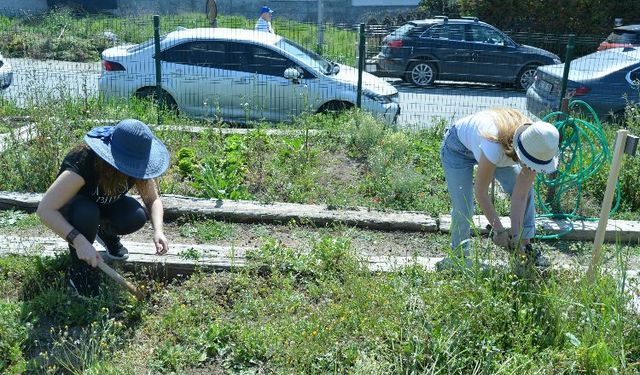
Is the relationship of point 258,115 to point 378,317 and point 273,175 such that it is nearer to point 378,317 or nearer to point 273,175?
point 273,175

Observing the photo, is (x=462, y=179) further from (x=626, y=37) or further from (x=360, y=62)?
(x=626, y=37)

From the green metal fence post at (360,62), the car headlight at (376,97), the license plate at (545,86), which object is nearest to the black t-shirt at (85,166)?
the green metal fence post at (360,62)

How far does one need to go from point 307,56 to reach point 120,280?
6399 mm

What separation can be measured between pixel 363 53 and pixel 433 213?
154 inches

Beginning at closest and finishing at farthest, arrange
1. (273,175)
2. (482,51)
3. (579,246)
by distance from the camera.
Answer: (579,246) → (273,175) → (482,51)

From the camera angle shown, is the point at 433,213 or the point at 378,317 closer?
the point at 378,317

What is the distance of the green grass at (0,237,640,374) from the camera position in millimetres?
3336

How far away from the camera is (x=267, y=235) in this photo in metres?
5.25

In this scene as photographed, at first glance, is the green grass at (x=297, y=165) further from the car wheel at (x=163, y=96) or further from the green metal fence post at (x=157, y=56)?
the car wheel at (x=163, y=96)

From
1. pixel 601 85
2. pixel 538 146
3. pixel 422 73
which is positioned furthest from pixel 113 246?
pixel 422 73

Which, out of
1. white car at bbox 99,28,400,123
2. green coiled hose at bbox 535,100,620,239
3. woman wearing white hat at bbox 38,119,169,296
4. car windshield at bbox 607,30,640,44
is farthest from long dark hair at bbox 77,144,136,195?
car windshield at bbox 607,30,640,44

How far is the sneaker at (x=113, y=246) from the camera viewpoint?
4.37m

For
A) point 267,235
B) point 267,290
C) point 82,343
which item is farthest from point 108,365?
point 267,235

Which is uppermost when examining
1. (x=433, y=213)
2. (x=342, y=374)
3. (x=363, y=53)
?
→ (x=363, y=53)
